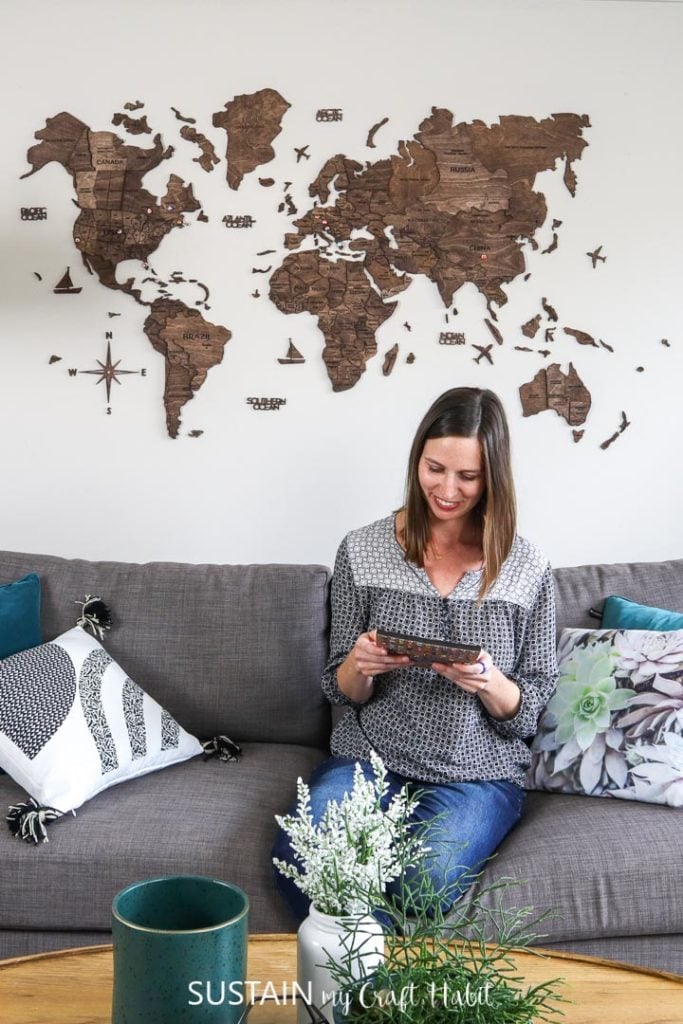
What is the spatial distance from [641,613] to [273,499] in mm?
1033

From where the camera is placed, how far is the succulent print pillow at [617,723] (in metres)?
2.00

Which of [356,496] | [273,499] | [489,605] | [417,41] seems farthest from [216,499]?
[417,41]

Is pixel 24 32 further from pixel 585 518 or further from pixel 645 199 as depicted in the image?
pixel 585 518

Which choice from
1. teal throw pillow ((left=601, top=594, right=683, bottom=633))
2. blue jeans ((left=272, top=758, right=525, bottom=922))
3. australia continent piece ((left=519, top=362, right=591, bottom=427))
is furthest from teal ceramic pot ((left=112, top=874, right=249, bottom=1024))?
australia continent piece ((left=519, top=362, right=591, bottom=427))

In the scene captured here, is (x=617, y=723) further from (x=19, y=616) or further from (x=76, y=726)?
(x=19, y=616)

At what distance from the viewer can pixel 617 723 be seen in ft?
6.76

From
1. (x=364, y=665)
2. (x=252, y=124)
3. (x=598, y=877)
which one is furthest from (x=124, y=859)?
(x=252, y=124)

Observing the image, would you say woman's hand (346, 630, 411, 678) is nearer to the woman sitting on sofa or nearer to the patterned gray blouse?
the woman sitting on sofa

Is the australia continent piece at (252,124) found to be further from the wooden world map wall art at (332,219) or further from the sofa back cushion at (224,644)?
the sofa back cushion at (224,644)

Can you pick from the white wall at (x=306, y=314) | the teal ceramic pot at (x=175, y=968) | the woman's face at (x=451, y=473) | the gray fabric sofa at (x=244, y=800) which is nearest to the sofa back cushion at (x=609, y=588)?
the gray fabric sofa at (x=244, y=800)

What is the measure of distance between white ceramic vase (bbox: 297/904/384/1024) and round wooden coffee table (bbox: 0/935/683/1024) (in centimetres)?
13

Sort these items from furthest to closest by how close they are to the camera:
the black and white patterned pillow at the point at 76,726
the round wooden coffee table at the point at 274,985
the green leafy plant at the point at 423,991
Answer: the black and white patterned pillow at the point at 76,726
the round wooden coffee table at the point at 274,985
the green leafy plant at the point at 423,991

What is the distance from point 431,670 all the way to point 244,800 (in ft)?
1.50

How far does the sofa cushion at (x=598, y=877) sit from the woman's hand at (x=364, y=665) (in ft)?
1.32
